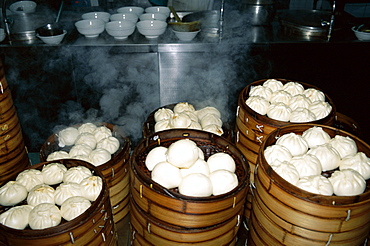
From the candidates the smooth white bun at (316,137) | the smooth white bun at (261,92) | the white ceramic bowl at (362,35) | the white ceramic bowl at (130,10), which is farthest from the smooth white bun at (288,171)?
the white ceramic bowl at (130,10)

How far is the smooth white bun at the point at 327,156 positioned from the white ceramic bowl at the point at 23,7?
458 centimetres

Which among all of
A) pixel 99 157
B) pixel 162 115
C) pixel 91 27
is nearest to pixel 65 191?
pixel 99 157

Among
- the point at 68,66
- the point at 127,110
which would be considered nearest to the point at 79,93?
the point at 68,66

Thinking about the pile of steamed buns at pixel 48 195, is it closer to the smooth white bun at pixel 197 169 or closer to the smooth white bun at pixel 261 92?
the smooth white bun at pixel 197 169

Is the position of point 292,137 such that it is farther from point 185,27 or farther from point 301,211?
point 185,27

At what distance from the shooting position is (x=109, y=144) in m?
2.64

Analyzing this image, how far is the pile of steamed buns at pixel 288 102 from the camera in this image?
7.53ft

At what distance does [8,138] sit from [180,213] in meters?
1.62

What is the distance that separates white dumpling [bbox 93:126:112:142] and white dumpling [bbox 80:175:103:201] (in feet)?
2.56

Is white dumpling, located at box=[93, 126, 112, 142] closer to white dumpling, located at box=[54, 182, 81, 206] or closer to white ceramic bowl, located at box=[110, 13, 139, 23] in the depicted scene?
white dumpling, located at box=[54, 182, 81, 206]

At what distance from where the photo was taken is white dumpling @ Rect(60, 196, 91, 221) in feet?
6.13

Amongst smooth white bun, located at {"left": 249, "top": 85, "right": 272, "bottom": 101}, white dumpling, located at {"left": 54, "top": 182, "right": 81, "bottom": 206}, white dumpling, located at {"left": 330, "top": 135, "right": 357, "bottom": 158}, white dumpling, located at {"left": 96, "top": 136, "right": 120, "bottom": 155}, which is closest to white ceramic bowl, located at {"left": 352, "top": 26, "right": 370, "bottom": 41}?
smooth white bun, located at {"left": 249, "top": 85, "right": 272, "bottom": 101}

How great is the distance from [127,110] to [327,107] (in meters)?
2.82

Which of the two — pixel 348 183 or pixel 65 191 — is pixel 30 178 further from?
pixel 348 183
